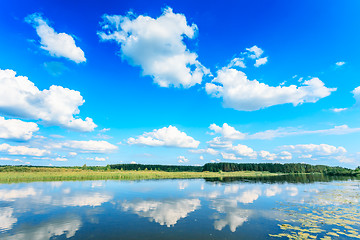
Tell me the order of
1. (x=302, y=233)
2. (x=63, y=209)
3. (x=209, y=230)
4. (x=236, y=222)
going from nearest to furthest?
(x=302, y=233), (x=209, y=230), (x=236, y=222), (x=63, y=209)

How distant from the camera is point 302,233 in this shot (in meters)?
15.3

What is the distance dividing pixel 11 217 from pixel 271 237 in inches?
968

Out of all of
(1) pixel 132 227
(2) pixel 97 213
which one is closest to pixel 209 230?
(1) pixel 132 227

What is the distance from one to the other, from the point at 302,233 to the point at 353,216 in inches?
418

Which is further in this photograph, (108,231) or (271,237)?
(108,231)

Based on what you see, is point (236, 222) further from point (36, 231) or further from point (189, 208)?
point (36, 231)

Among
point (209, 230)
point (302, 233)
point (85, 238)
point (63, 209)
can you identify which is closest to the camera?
point (85, 238)

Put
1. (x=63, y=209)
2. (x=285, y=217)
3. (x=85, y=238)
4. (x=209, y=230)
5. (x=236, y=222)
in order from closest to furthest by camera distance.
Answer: (x=85, y=238)
(x=209, y=230)
(x=236, y=222)
(x=285, y=217)
(x=63, y=209)

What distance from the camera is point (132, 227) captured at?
17016 millimetres

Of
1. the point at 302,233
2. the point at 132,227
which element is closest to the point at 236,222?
the point at 302,233

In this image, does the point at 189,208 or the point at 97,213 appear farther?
the point at 189,208

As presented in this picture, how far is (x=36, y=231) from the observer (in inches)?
621

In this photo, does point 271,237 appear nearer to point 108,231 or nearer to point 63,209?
point 108,231

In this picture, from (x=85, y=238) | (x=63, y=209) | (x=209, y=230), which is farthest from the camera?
(x=63, y=209)
